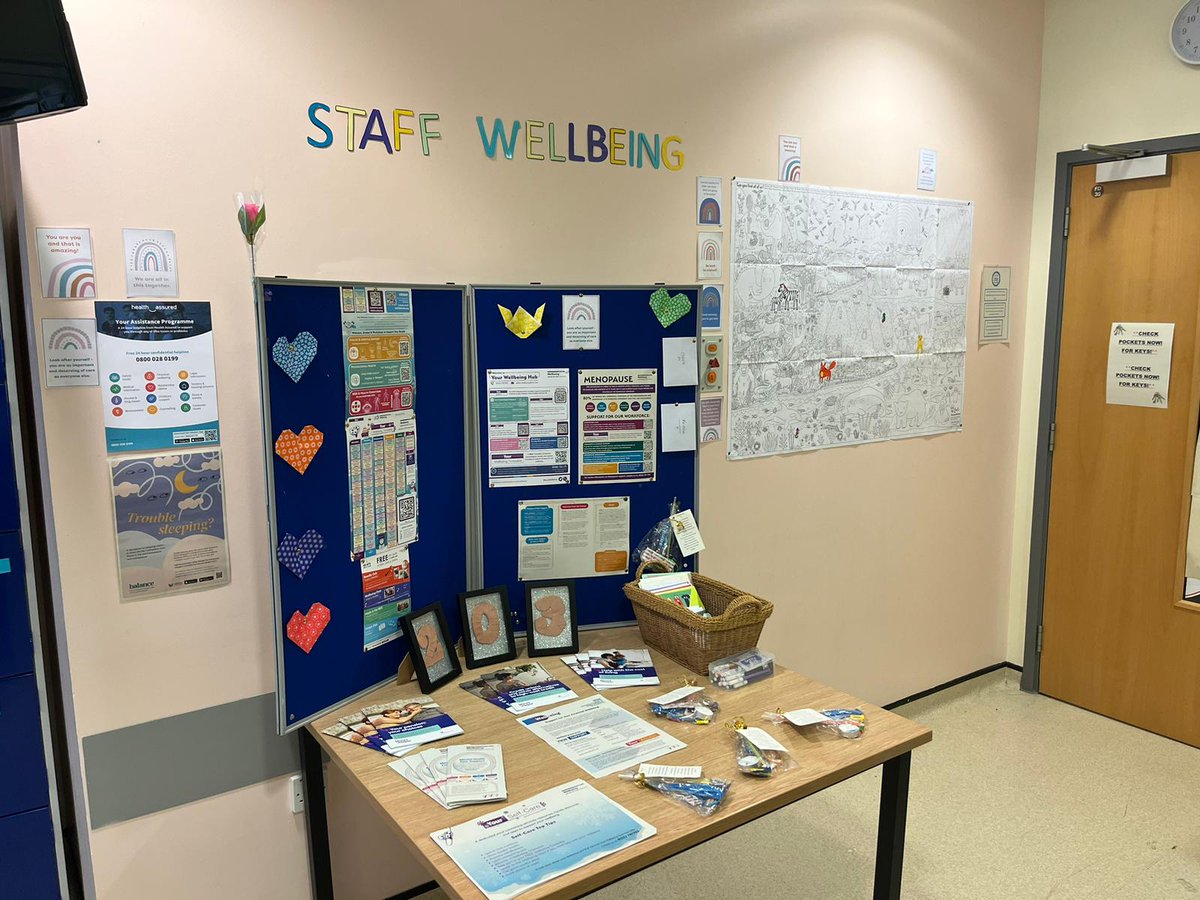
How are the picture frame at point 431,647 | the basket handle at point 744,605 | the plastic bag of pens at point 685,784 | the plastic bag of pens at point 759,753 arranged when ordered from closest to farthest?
the plastic bag of pens at point 685,784 → the plastic bag of pens at point 759,753 → the picture frame at point 431,647 → the basket handle at point 744,605

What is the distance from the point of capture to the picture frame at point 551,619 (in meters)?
2.43

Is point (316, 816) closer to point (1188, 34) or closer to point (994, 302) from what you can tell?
point (994, 302)

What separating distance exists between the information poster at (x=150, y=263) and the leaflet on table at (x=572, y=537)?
3.44ft

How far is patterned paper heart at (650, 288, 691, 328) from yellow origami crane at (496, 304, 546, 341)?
36cm

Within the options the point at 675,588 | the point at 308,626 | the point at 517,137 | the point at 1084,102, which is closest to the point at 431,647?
the point at 308,626

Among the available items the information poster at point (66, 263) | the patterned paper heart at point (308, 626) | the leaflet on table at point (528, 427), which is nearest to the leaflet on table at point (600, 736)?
the patterned paper heart at point (308, 626)

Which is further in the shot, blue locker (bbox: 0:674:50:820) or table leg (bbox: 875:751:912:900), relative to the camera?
table leg (bbox: 875:751:912:900)

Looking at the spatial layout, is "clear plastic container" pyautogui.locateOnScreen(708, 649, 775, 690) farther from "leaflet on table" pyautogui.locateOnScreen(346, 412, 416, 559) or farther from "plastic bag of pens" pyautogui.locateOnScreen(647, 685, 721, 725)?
"leaflet on table" pyautogui.locateOnScreen(346, 412, 416, 559)

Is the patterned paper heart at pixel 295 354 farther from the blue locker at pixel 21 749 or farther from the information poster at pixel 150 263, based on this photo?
the blue locker at pixel 21 749

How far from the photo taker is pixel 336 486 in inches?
82.3

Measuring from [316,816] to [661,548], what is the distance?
3.91 ft

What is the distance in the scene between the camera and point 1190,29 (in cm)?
330

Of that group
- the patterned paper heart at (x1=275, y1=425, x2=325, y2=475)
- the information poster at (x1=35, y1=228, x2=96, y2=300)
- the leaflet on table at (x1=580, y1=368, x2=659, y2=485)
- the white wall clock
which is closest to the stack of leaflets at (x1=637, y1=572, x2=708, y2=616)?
the leaflet on table at (x1=580, y1=368, x2=659, y2=485)

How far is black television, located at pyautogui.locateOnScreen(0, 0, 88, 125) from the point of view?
4.94 ft
